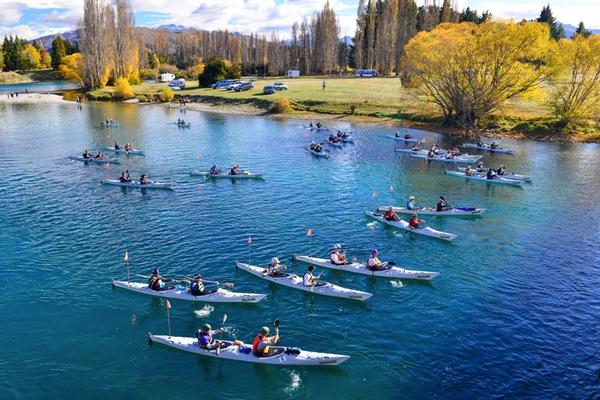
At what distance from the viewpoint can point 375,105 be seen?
388ft

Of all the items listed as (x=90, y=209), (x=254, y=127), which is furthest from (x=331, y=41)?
(x=90, y=209)

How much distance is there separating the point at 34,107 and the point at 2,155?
6707 centimetres

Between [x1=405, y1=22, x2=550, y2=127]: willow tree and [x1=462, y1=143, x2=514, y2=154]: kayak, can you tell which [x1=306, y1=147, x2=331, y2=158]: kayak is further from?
[x1=405, y1=22, x2=550, y2=127]: willow tree

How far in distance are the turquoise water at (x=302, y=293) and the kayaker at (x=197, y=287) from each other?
0.93m

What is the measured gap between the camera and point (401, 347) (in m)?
29.2

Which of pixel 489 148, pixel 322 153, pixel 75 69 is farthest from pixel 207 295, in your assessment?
pixel 75 69

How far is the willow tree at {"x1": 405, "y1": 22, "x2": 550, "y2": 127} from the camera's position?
86.2m

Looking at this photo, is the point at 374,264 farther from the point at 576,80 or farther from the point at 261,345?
the point at 576,80

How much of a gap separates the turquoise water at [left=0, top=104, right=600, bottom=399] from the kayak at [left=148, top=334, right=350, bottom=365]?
0.47 meters

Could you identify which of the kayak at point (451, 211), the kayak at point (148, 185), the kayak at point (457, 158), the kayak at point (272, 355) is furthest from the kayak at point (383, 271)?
the kayak at point (457, 158)

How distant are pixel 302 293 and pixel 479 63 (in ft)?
232

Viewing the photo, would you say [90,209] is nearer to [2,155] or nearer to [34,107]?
[2,155]

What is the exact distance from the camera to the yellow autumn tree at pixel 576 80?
8912cm

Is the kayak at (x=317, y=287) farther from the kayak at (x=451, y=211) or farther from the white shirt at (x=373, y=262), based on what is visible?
the kayak at (x=451, y=211)
